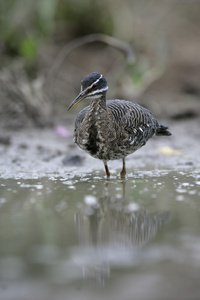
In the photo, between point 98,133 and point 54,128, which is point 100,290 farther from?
point 54,128

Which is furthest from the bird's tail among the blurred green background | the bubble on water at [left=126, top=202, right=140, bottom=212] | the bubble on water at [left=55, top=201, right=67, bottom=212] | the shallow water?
the bubble on water at [left=55, top=201, right=67, bottom=212]

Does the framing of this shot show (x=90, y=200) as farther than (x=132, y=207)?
Yes

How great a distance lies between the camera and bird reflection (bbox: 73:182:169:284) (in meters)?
3.44

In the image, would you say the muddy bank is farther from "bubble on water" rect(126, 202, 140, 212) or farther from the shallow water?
"bubble on water" rect(126, 202, 140, 212)

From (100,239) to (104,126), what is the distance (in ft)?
7.47

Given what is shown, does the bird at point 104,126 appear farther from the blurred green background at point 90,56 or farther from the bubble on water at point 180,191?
the blurred green background at point 90,56

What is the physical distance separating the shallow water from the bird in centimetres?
39

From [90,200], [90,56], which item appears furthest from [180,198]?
[90,56]

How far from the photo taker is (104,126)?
6035mm

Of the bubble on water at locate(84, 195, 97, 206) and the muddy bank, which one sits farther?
the muddy bank

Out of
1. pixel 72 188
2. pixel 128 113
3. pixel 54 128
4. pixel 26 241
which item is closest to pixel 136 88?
pixel 54 128

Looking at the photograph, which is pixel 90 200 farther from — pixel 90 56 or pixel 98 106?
pixel 90 56

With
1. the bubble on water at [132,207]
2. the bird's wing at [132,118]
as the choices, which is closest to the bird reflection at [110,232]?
the bubble on water at [132,207]

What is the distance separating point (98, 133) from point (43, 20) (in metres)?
4.21
